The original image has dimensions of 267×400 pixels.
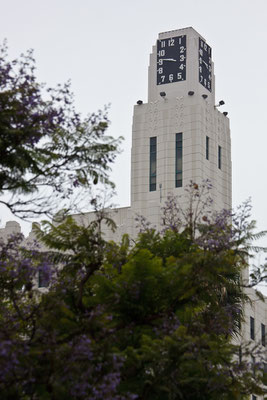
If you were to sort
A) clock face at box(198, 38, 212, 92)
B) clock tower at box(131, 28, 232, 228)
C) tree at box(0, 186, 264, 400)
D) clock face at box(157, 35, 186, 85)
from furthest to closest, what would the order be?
clock face at box(198, 38, 212, 92) < clock face at box(157, 35, 186, 85) < clock tower at box(131, 28, 232, 228) < tree at box(0, 186, 264, 400)

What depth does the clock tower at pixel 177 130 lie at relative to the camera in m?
65.3

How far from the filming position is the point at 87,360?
44.7 ft

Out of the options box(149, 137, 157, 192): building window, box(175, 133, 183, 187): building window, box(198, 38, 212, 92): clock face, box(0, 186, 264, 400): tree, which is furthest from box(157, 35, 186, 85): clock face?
box(0, 186, 264, 400): tree

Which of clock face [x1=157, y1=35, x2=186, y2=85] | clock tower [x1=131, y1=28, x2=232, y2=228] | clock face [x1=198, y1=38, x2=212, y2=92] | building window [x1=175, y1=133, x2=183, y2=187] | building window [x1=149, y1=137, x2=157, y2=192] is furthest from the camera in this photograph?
clock face [x1=198, y1=38, x2=212, y2=92]

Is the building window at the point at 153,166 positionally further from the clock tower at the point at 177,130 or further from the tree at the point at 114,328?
the tree at the point at 114,328

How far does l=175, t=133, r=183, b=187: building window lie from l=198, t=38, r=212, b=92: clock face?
481 cm

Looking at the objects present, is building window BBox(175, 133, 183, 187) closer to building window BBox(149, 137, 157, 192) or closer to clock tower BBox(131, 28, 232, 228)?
clock tower BBox(131, 28, 232, 228)

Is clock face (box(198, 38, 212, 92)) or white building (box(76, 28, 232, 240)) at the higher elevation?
clock face (box(198, 38, 212, 92))

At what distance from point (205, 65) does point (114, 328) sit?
179 ft

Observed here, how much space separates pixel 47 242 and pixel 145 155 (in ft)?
161

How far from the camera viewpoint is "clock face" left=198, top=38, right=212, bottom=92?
6750 cm

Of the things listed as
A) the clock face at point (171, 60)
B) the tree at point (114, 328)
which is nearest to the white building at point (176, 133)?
the clock face at point (171, 60)

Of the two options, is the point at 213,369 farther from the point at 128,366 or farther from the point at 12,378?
the point at 12,378

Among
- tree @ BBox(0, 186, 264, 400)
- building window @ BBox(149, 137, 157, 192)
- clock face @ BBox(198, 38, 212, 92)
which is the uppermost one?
clock face @ BBox(198, 38, 212, 92)
